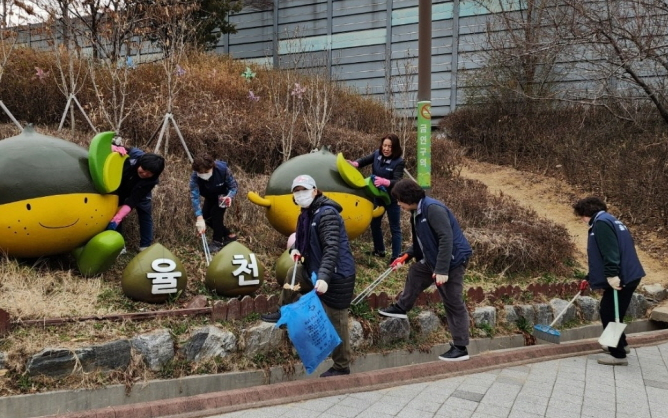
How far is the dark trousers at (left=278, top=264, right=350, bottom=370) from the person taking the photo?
4320 mm

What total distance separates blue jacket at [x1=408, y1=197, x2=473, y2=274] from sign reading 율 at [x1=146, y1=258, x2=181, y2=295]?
87.1 inches

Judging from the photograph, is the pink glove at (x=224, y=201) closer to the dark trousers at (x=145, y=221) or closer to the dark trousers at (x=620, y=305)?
the dark trousers at (x=145, y=221)

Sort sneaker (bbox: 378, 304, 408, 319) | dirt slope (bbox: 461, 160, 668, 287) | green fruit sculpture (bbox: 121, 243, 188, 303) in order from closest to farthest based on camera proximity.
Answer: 1. green fruit sculpture (bbox: 121, 243, 188, 303)
2. sneaker (bbox: 378, 304, 408, 319)
3. dirt slope (bbox: 461, 160, 668, 287)

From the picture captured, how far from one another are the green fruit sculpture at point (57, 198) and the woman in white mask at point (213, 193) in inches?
34.4

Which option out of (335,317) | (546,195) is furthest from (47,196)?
(546,195)

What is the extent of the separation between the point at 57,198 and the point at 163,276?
45.0 inches

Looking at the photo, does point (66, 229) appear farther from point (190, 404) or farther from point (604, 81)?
point (604, 81)

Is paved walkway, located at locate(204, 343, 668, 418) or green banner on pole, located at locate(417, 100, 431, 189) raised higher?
green banner on pole, located at locate(417, 100, 431, 189)

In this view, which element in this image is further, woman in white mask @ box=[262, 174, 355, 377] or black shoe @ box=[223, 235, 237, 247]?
black shoe @ box=[223, 235, 237, 247]

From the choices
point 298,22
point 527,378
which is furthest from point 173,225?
point 298,22

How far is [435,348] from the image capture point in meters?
5.55

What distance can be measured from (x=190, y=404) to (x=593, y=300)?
5.80m

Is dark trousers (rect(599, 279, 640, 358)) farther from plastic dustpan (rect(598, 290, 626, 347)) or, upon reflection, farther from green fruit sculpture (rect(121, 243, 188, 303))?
green fruit sculpture (rect(121, 243, 188, 303))

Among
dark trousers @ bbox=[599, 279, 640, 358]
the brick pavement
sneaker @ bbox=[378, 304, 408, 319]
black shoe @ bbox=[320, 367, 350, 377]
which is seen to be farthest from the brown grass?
dark trousers @ bbox=[599, 279, 640, 358]
